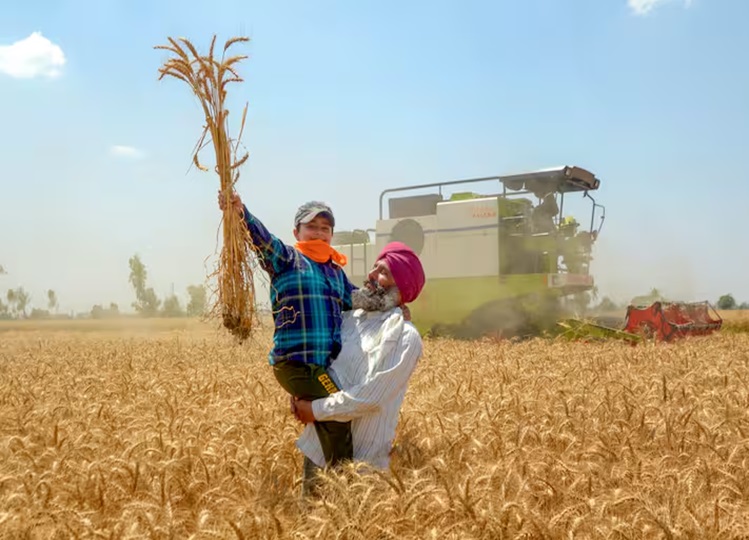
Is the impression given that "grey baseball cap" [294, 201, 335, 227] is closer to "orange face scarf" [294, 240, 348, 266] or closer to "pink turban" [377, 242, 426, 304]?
"orange face scarf" [294, 240, 348, 266]

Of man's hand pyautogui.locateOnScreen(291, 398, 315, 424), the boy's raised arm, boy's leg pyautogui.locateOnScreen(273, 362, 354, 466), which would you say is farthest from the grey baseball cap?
man's hand pyautogui.locateOnScreen(291, 398, 315, 424)

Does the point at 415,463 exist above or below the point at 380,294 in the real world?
below

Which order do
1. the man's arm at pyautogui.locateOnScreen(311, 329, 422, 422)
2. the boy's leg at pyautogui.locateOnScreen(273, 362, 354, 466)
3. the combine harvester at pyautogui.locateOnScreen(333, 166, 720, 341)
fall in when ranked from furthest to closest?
the combine harvester at pyautogui.locateOnScreen(333, 166, 720, 341)
the boy's leg at pyautogui.locateOnScreen(273, 362, 354, 466)
the man's arm at pyautogui.locateOnScreen(311, 329, 422, 422)

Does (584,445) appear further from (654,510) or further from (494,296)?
(494,296)

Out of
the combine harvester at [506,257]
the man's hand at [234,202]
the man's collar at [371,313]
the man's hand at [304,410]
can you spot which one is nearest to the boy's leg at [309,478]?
the man's hand at [304,410]

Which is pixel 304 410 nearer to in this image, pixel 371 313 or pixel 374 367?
pixel 374 367

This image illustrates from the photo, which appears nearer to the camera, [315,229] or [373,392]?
[373,392]

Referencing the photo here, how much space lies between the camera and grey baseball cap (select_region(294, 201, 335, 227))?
360 centimetres

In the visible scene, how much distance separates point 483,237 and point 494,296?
3.89ft

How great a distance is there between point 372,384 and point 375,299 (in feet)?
1.74

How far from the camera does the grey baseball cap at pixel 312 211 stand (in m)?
3.60

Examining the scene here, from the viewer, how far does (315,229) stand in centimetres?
366

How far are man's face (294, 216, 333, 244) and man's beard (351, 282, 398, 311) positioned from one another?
0.35m

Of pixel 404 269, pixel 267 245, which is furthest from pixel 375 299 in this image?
pixel 267 245
